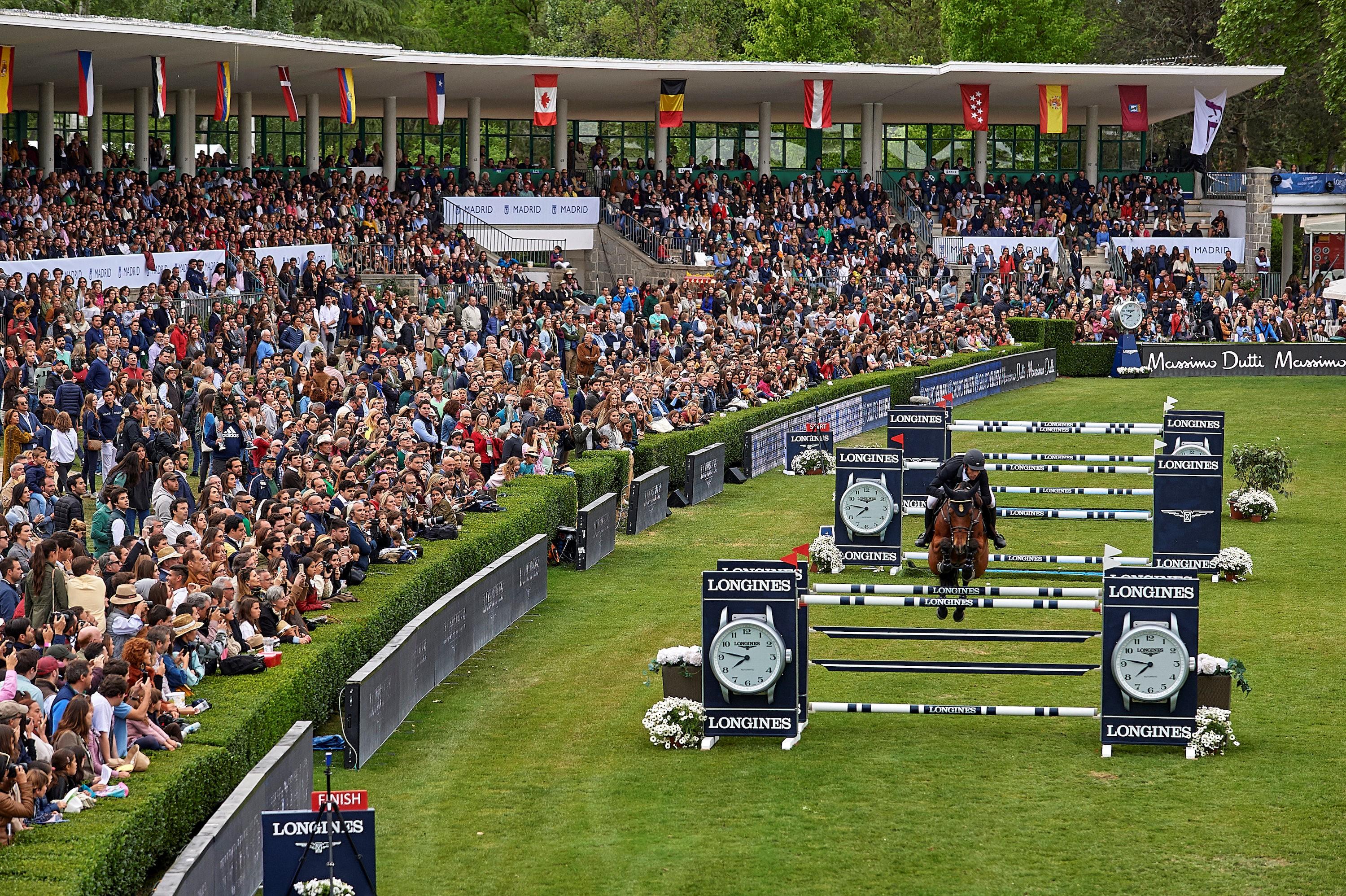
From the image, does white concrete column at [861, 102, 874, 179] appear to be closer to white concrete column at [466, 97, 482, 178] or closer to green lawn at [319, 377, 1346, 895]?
white concrete column at [466, 97, 482, 178]

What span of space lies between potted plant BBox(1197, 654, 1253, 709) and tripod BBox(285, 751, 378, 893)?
7.24m

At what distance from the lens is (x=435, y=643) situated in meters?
15.5

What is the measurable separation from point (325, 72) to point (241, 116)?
245 cm

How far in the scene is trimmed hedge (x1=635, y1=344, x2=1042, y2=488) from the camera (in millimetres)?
26109

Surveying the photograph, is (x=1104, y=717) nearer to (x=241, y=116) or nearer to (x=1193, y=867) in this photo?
(x=1193, y=867)

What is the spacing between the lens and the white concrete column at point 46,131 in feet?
123

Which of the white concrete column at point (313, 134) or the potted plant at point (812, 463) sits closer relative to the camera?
the potted plant at point (812, 463)

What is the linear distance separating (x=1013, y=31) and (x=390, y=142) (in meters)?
31.1

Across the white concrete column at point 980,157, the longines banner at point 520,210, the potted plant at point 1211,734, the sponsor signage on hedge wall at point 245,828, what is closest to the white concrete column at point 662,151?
the longines banner at point 520,210

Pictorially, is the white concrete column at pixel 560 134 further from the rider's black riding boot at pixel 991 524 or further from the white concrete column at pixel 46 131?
the rider's black riding boot at pixel 991 524

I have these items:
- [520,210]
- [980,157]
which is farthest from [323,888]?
[980,157]

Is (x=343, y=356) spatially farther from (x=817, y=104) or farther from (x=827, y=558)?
(x=817, y=104)

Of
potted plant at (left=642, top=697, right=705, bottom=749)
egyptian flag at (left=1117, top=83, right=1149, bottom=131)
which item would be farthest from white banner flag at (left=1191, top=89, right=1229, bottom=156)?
potted plant at (left=642, top=697, right=705, bottom=749)

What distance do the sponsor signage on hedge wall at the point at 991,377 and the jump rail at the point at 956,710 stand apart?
70.2ft
